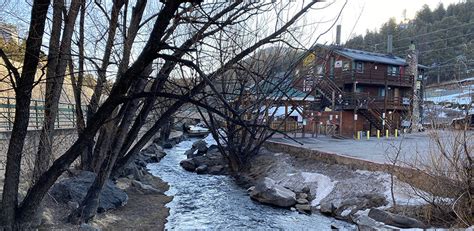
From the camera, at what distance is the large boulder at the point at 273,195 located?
38.1 ft

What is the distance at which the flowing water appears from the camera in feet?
31.2

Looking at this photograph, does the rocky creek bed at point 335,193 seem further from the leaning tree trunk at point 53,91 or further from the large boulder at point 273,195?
the leaning tree trunk at point 53,91

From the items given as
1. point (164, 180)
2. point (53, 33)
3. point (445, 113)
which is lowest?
point (164, 180)

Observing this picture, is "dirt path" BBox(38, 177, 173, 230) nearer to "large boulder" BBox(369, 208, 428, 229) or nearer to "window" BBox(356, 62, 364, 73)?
"large boulder" BBox(369, 208, 428, 229)

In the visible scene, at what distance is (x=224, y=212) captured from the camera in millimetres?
10789

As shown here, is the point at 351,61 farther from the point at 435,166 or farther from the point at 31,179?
the point at 31,179

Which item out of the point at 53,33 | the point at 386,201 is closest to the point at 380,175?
the point at 386,201

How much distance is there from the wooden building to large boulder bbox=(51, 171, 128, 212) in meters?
18.4

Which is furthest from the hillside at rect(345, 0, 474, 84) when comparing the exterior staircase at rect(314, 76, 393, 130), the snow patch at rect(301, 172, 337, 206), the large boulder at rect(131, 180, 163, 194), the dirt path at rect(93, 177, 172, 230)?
the dirt path at rect(93, 177, 172, 230)

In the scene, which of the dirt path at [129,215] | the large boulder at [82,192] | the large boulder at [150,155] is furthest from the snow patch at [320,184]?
the large boulder at [150,155]

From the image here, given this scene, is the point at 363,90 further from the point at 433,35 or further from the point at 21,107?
the point at 21,107

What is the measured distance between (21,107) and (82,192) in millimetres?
3697

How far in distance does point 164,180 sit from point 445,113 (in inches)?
423

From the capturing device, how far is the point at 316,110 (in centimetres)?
2881
